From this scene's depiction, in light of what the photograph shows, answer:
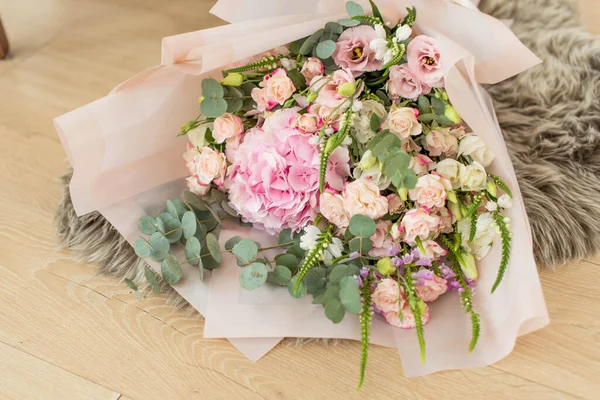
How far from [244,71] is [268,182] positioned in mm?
169

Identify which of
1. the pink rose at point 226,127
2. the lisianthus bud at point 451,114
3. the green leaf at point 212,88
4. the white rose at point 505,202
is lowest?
the pink rose at point 226,127

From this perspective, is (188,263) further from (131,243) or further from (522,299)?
(522,299)

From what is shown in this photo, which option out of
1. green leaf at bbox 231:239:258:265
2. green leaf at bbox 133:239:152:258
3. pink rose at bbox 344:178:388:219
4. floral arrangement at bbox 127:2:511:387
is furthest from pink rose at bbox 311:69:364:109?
green leaf at bbox 133:239:152:258

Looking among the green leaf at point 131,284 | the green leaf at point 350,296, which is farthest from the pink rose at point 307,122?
the green leaf at point 131,284

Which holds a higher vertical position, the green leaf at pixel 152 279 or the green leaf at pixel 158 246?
the green leaf at pixel 158 246

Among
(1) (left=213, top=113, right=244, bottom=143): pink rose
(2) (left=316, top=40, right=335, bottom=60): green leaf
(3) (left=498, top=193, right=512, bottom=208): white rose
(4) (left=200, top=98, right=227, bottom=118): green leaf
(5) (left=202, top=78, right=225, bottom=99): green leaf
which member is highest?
(2) (left=316, top=40, right=335, bottom=60): green leaf

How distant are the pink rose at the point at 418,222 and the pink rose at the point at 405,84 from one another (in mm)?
162

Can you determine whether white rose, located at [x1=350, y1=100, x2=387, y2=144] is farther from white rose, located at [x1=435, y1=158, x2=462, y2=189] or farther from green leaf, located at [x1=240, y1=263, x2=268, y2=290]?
green leaf, located at [x1=240, y1=263, x2=268, y2=290]

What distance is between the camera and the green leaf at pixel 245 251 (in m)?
0.80

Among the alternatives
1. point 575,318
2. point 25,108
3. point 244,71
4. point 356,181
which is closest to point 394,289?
point 356,181

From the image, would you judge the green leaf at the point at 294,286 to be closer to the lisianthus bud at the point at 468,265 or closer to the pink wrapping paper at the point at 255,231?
the pink wrapping paper at the point at 255,231

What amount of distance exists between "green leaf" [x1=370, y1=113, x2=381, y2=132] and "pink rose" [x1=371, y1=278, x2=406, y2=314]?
0.65 ft

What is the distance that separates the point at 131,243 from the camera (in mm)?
858

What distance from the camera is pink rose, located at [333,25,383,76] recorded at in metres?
0.80
